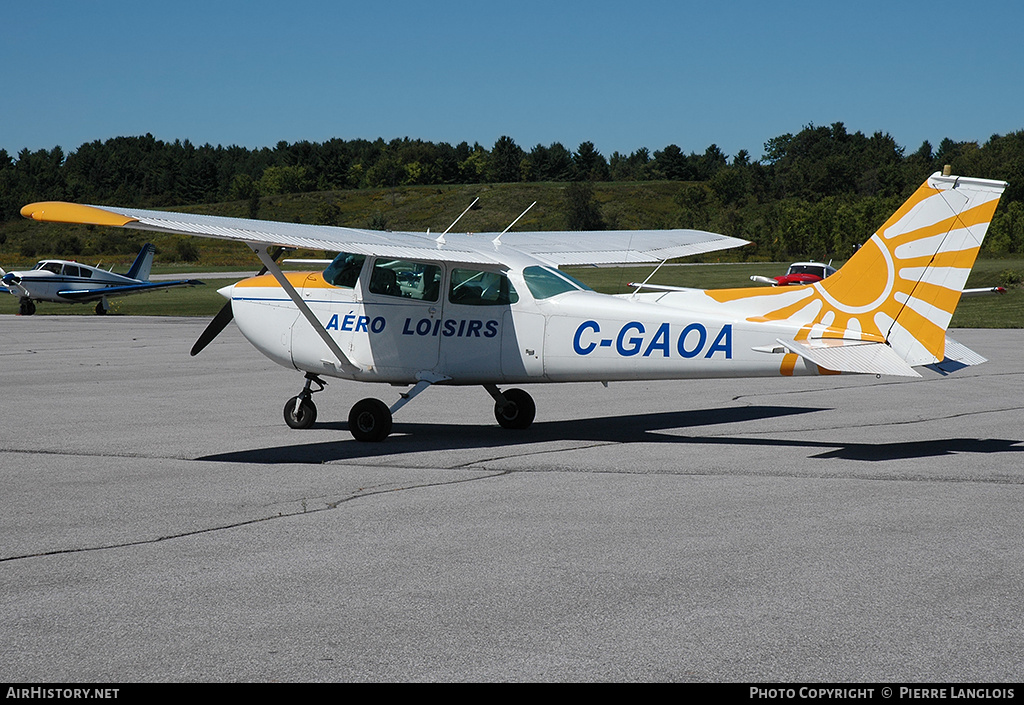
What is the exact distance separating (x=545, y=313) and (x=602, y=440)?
1.45 m

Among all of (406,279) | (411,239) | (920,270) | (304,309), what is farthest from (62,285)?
(920,270)

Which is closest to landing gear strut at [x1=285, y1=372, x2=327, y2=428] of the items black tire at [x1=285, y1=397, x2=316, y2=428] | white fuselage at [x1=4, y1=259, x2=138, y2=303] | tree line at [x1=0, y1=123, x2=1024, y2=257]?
black tire at [x1=285, y1=397, x2=316, y2=428]

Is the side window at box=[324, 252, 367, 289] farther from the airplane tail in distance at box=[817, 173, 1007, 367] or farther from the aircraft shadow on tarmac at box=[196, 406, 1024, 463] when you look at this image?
the airplane tail in distance at box=[817, 173, 1007, 367]

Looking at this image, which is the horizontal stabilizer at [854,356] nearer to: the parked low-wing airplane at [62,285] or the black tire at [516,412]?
the black tire at [516,412]

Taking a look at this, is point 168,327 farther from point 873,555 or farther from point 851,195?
point 851,195

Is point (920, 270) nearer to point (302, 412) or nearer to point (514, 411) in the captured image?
point (514, 411)

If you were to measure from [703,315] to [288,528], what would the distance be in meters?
4.67

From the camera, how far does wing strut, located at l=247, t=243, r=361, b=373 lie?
9895 millimetres

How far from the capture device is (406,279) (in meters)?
10.9

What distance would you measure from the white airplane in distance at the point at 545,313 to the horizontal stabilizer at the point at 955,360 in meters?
0.02

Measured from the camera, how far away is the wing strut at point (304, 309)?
989cm

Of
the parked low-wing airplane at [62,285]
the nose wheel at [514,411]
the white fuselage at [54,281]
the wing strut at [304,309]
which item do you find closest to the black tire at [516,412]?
the nose wheel at [514,411]

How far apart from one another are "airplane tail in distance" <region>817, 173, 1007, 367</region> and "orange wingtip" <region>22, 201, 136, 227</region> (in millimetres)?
6022
